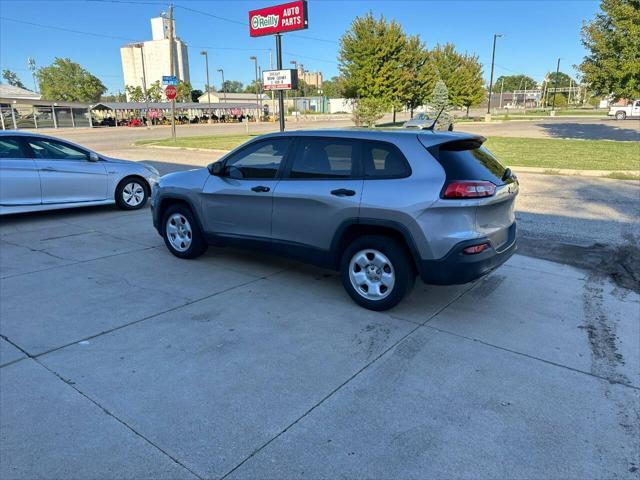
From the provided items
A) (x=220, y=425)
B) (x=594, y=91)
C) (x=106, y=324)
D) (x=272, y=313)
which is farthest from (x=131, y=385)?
(x=594, y=91)

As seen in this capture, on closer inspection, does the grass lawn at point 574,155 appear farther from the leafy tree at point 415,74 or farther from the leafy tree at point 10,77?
the leafy tree at point 10,77

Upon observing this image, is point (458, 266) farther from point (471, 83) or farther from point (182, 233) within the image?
point (471, 83)

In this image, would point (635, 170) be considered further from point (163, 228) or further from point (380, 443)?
point (380, 443)

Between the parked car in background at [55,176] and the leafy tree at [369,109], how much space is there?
89.3 feet

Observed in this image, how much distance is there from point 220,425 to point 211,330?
53.2 inches

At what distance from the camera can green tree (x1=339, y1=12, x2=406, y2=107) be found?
3450 cm

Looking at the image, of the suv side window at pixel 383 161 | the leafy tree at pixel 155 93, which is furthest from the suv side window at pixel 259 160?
the leafy tree at pixel 155 93

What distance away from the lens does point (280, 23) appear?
58.0 feet

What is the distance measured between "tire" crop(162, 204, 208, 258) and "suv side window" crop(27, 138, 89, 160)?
3.62 metres

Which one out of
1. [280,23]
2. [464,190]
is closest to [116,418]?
[464,190]

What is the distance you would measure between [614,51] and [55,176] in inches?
726

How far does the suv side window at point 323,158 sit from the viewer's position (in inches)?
183

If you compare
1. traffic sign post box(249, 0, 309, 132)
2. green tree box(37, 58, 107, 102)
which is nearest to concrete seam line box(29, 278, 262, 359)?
traffic sign post box(249, 0, 309, 132)

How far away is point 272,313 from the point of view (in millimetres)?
4543
